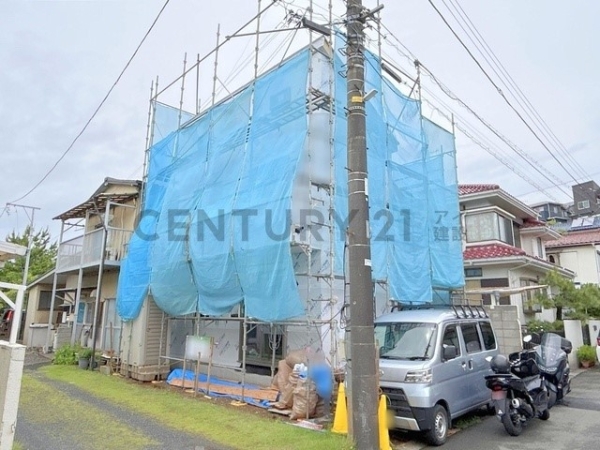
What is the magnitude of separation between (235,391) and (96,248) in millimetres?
8808

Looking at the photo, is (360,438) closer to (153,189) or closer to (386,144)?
(386,144)

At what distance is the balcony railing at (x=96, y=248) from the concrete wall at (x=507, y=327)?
11.8 m

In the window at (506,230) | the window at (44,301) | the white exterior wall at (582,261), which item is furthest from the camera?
the window at (44,301)

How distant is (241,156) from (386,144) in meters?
3.57

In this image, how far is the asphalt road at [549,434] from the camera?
5609mm

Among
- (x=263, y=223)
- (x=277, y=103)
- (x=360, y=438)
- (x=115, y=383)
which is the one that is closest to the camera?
(x=360, y=438)

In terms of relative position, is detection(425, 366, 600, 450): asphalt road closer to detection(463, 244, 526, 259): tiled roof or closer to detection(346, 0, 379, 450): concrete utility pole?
detection(346, 0, 379, 450): concrete utility pole

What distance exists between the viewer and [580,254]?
21031mm

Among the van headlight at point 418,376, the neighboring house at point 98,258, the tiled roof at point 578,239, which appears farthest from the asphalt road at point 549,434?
the tiled roof at point 578,239

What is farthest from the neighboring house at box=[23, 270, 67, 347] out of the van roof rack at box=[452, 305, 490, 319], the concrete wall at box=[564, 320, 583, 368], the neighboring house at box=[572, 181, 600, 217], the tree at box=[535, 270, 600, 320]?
the neighboring house at box=[572, 181, 600, 217]

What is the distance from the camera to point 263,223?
792 centimetres

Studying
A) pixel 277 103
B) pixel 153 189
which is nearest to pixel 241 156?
pixel 277 103

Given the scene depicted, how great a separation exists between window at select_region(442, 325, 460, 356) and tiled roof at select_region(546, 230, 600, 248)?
1776cm

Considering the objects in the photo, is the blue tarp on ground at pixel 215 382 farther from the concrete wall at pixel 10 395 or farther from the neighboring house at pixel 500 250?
the neighboring house at pixel 500 250
